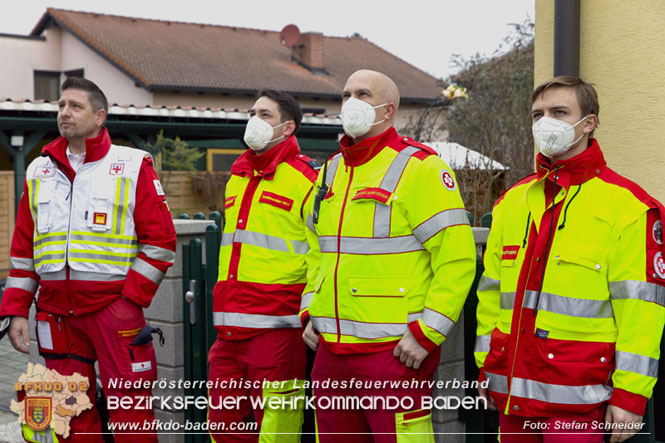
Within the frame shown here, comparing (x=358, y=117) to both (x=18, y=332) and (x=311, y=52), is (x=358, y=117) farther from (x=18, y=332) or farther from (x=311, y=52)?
(x=311, y=52)

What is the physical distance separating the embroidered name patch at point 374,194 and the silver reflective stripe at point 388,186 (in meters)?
0.02

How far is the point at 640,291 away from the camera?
8.61 ft

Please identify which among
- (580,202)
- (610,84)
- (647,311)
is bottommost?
(647,311)

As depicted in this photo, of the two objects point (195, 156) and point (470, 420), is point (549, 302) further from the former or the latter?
point (195, 156)

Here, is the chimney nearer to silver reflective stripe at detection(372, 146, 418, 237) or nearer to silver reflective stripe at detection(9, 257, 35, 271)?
silver reflective stripe at detection(9, 257, 35, 271)

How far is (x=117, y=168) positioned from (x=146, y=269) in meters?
0.58

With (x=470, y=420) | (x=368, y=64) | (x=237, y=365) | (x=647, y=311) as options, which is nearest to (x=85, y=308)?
(x=237, y=365)

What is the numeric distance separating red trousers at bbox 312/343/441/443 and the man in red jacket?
120 centimetres

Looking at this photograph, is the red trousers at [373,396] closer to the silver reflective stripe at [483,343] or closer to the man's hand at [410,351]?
the man's hand at [410,351]

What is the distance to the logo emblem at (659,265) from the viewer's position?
8.68ft

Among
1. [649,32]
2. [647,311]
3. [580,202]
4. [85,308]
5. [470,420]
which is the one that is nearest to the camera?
[647,311]

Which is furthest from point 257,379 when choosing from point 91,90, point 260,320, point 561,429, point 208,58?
point 208,58

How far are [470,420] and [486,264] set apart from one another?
3.38ft

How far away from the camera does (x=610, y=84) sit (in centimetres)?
557
